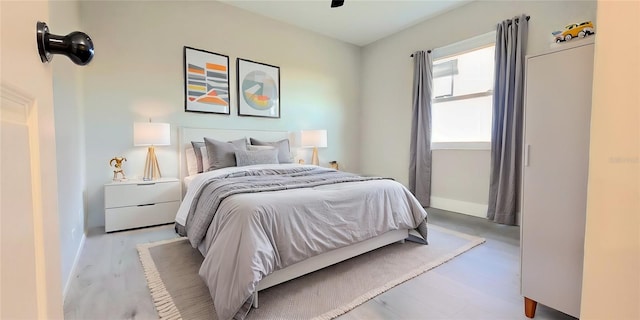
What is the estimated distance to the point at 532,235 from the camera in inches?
57.9

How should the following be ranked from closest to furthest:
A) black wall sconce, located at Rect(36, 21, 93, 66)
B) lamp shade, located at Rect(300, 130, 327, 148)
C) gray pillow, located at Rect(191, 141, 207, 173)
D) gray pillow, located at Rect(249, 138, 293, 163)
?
black wall sconce, located at Rect(36, 21, 93, 66)
gray pillow, located at Rect(191, 141, 207, 173)
gray pillow, located at Rect(249, 138, 293, 163)
lamp shade, located at Rect(300, 130, 327, 148)

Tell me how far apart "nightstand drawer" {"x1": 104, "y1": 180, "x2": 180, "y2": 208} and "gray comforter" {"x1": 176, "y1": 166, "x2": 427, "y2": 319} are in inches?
27.1

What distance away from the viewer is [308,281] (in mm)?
1833

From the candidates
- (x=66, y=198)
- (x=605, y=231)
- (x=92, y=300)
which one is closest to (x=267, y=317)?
(x=92, y=300)

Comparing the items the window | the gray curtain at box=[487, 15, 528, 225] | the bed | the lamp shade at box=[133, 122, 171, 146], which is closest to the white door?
the bed

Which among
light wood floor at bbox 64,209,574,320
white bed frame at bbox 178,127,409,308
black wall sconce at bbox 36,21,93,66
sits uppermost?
black wall sconce at bbox 36,21,93,66

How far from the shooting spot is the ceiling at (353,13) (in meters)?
3.53

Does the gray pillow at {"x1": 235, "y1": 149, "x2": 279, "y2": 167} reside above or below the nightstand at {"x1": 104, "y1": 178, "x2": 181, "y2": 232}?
above

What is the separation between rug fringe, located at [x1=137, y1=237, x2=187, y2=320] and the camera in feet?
4.86

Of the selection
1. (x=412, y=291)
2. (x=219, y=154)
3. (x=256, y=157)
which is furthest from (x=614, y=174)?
(x=219, y=154)

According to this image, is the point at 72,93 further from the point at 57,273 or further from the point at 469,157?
the point at 469,157

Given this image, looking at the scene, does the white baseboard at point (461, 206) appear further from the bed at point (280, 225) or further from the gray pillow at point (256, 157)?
the gray pillow at point (256, 157)

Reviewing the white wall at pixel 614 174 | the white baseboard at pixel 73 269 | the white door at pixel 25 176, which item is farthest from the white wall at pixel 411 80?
Answer: the white baseboard at pixel 73 269

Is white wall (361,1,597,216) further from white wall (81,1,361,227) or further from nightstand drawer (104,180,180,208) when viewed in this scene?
nightstand drawer (104,180,180,208)
